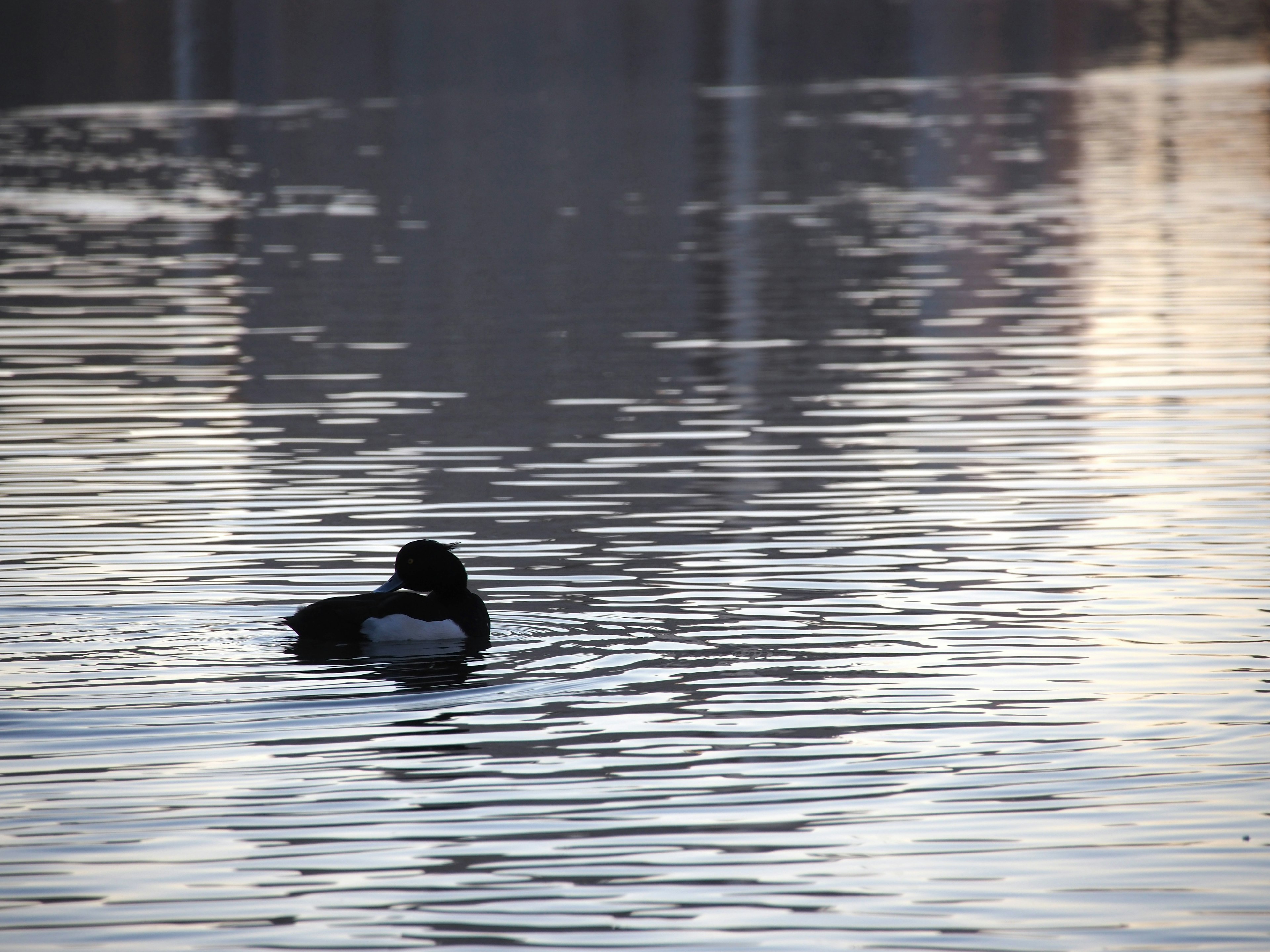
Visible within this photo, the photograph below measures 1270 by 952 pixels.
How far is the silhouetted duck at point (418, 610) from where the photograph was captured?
12.3 meters

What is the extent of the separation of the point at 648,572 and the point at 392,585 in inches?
87.8

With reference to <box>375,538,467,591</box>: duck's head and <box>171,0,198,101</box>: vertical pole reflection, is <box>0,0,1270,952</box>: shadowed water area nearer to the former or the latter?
<box>375,538,467,591</box>: duck's head

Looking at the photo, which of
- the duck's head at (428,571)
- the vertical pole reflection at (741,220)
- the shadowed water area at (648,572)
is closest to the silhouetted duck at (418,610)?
the duck's head at (428,571)

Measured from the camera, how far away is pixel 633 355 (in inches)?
953

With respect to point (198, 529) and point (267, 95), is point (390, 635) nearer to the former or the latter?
point (198, 529)

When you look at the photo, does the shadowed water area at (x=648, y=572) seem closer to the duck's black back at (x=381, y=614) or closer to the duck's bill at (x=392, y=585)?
the duck's black back at (x=381, y=614)

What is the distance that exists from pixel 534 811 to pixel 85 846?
1.83 m

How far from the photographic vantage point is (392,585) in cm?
1247

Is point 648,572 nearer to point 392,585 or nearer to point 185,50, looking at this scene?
point 392,585

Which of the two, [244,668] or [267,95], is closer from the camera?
[244,668]

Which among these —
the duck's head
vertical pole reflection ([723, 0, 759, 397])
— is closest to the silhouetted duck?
the duck's head

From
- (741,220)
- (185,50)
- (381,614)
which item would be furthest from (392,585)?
(185,50)

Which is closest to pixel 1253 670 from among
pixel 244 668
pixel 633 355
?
pixel 244 668

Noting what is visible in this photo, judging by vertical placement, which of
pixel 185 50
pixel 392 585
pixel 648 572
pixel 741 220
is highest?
pixel 185 50
